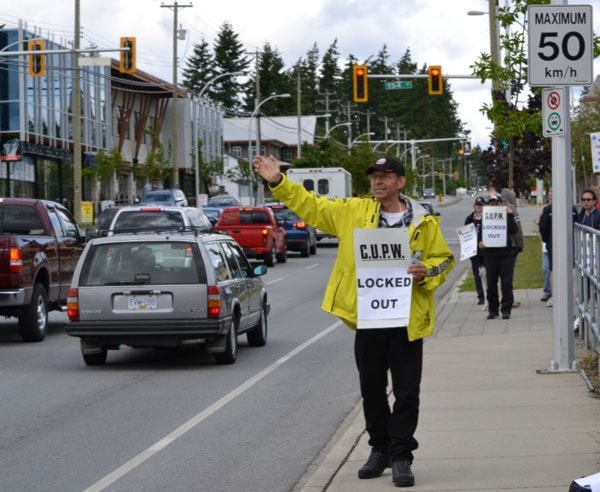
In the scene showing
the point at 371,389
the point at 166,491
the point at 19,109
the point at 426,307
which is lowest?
the point at 166,491

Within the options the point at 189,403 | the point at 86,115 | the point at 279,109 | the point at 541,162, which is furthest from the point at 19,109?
the point at 279,109

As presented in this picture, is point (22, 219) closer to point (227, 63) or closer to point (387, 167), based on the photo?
point (387, 167)

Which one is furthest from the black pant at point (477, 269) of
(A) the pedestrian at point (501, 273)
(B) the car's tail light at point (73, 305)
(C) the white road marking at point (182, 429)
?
(B) the car's tail light at point (73, 305)

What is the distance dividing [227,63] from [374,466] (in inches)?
5921

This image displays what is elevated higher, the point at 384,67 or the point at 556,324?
the point at 384,67

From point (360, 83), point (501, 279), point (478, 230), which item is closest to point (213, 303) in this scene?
point (501, 279)

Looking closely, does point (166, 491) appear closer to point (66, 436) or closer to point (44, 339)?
point (66, 436)

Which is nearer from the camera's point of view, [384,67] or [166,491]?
[166,491]

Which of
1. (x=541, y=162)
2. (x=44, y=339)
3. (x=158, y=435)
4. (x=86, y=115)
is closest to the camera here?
(x=158, y=435)

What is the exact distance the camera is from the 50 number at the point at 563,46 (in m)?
12.4

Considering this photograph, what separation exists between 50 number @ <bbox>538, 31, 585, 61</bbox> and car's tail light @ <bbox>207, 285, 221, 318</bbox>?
445 cm

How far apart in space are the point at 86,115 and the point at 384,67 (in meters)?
110

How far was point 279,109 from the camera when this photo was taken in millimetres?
162625

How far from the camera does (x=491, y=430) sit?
9617 millimetres
